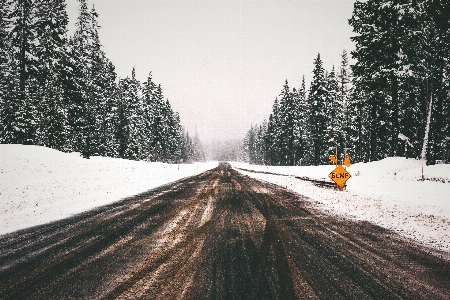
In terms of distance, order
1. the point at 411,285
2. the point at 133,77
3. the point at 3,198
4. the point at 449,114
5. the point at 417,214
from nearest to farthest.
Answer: the point at 411,285, the point at 417,214, the point at 3,198, the point at 449,114, the point at 133,77

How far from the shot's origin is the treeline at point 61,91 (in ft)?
78.5

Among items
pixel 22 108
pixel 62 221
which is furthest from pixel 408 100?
pixel 22 108

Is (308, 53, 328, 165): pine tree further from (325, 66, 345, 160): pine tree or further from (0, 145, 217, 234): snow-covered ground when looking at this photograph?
(0, 145, 217, 234): snow-covered ground

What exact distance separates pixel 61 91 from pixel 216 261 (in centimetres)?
2774

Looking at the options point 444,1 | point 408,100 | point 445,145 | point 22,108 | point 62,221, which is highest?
point 444,1

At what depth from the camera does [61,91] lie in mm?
24891

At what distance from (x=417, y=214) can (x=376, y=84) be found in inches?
802

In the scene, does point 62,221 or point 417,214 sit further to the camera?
point 417,214

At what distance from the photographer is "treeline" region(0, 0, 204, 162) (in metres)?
23.9

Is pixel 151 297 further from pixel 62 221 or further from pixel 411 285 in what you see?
pixel 62 221

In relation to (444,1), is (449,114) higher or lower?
lower

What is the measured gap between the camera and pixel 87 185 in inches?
512

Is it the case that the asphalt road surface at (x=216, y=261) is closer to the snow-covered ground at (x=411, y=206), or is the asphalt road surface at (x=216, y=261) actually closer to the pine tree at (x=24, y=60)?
the snow-covered ground at (x=411, y=206)

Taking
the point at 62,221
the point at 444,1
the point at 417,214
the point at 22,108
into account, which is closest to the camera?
the point at 62,221
